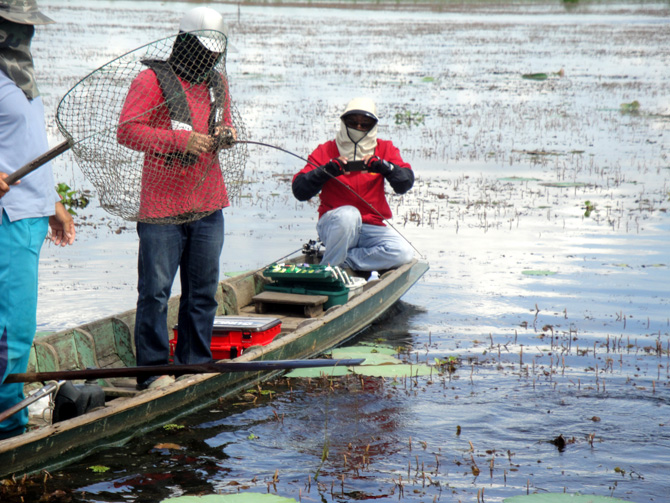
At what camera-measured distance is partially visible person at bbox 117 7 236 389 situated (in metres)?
4.84

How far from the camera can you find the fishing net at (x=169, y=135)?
4785mm

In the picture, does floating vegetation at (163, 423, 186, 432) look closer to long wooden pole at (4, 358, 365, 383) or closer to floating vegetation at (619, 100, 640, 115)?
long wooden pole at (4, 358, 365, 383)

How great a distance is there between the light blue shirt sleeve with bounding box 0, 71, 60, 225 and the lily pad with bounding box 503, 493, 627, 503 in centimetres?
267

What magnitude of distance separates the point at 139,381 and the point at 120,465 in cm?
69

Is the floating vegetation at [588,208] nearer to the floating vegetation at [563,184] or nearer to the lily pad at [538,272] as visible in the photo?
the floating vegetation at [563,184]

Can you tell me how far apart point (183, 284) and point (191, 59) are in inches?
55.1

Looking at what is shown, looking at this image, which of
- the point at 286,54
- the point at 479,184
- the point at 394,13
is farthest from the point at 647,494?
the point at 394,13

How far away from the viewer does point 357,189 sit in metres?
7.96

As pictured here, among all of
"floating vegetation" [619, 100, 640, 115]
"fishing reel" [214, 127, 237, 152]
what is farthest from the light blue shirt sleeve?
"floating vegetation" [619, 100, 640, 115]

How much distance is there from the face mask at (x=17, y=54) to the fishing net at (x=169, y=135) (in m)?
0.61

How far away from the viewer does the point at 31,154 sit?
13.2 feet

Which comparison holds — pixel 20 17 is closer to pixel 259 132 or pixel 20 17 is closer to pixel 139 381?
pixel 139 381

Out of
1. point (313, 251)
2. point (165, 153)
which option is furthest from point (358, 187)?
point (165, 153)

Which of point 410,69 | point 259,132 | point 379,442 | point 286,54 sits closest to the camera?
point 379,442
